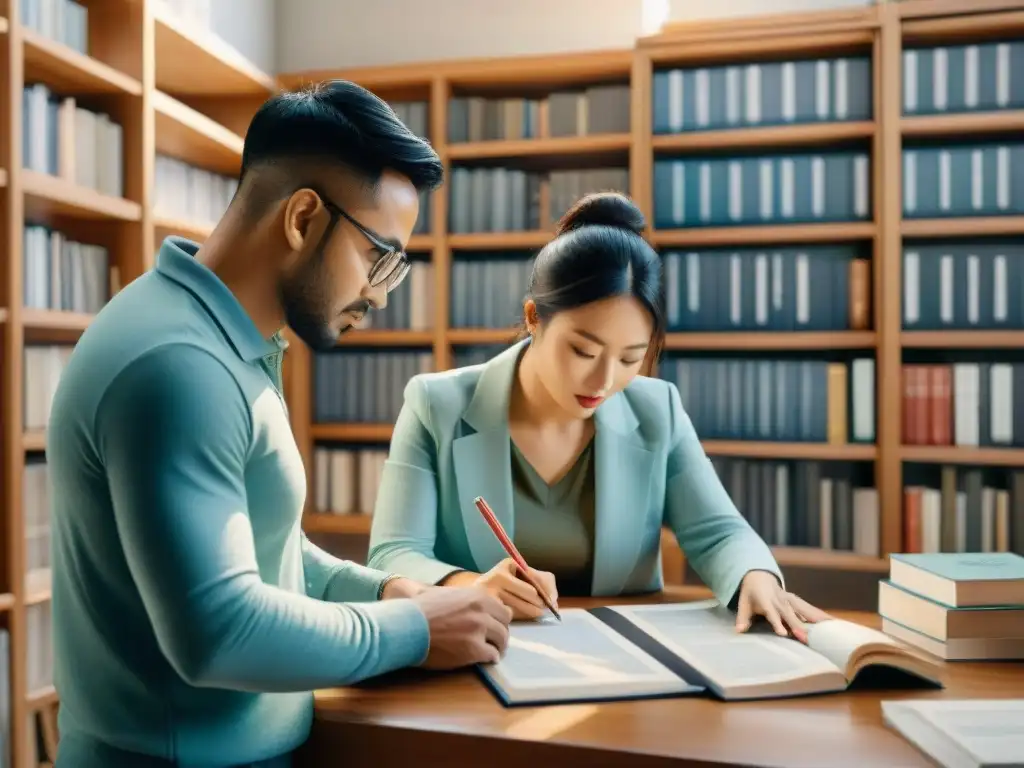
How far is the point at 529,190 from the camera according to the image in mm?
3111

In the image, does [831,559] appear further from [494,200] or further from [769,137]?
[494,200]

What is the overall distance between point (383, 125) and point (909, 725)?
0.78m

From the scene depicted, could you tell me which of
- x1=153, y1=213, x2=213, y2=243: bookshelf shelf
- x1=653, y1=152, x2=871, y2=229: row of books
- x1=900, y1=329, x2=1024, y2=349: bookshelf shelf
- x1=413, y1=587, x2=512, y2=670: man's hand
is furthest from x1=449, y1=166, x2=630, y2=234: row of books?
x1=413, y1=587, x2=512, y2=670: man's hand

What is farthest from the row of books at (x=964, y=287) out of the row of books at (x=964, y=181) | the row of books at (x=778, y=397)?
the row of books at (x=778, y=397)

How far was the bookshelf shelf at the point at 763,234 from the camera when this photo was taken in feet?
8.88

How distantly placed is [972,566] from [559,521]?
62 centimetres

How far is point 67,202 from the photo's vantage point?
84.4 inches

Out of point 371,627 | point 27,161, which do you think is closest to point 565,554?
point 371,627

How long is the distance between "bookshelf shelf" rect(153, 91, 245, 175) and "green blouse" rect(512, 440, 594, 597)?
1563 mm

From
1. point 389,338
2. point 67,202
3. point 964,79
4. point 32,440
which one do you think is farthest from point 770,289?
point 32,440

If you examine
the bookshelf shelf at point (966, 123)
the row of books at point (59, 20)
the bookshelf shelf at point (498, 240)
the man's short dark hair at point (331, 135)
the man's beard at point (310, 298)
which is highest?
the row of books at point (59, 20)

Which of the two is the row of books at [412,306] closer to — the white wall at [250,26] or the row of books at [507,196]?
the row of books at [507,196]

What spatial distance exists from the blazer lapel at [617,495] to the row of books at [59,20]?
167 centimetres

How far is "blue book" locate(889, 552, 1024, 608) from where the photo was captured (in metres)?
1.10
